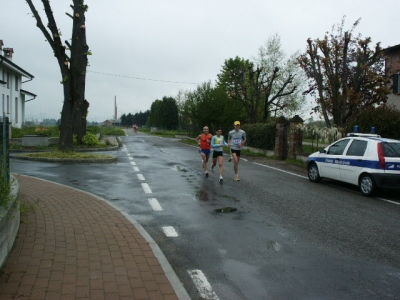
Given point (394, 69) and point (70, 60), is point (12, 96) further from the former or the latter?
point (394, 69)

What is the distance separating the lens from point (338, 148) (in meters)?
11.4

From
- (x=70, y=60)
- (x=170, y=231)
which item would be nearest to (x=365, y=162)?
(x=170, y=231)

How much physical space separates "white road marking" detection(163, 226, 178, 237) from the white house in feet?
93.9

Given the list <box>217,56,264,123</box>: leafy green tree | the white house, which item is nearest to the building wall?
the white house

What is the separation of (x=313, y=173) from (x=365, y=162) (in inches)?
95.1

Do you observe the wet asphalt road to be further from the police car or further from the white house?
the white house

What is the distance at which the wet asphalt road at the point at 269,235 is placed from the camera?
4281 mm

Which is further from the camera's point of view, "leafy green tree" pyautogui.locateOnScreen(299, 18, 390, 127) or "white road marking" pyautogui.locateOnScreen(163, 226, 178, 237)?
"leafy green tree" pyautogui.locateOnScreen(299, 18, 390, 127)

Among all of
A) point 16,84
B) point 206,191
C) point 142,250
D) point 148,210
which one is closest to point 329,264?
point 142,250

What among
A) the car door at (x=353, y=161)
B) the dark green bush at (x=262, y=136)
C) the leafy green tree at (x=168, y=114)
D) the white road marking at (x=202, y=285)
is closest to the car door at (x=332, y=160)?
the car door at (x=353, y=161)

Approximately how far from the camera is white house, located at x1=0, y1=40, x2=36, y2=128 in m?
32.6

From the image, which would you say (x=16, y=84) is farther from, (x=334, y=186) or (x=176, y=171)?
(x=334, y=186)

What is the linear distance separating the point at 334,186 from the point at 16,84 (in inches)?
1345

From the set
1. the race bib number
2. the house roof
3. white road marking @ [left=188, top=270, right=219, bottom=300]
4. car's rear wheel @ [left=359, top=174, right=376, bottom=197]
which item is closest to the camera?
white road marking @ [left=188, top=270, right=219, bottom=300]
